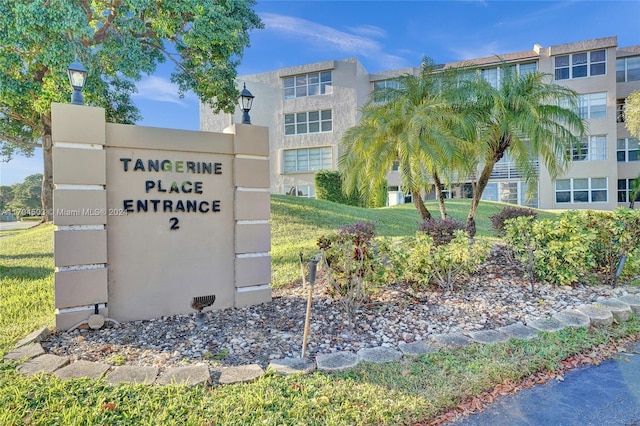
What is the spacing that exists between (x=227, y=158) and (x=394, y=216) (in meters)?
9.51

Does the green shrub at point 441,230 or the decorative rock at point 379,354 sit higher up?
the green shrub at point 441,230

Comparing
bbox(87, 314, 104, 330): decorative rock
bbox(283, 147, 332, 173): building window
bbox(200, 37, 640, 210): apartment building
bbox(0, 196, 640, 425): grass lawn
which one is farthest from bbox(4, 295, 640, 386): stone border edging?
bbox(283, 147, 332, 173): building window

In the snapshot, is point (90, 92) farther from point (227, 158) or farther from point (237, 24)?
point (227, 158)

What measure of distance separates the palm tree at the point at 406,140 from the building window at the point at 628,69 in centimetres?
2166

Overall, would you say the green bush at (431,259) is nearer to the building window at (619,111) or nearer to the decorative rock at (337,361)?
the decorative rock at (337,361)

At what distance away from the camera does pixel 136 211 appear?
4605 mm

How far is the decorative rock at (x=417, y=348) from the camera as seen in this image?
346cm

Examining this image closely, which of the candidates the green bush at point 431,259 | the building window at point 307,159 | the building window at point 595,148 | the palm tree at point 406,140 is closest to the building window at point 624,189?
the building window at point 595,148

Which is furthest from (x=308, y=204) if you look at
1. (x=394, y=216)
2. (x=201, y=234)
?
(x=201, y=234)

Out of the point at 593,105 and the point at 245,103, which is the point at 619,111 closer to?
the point at 593,105

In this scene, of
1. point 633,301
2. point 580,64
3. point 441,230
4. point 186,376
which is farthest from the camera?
point 580,64

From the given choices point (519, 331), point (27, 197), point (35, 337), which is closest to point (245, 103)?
point (35, 337)

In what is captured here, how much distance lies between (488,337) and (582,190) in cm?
2302

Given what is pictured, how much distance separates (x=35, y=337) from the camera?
3834 millimetres
